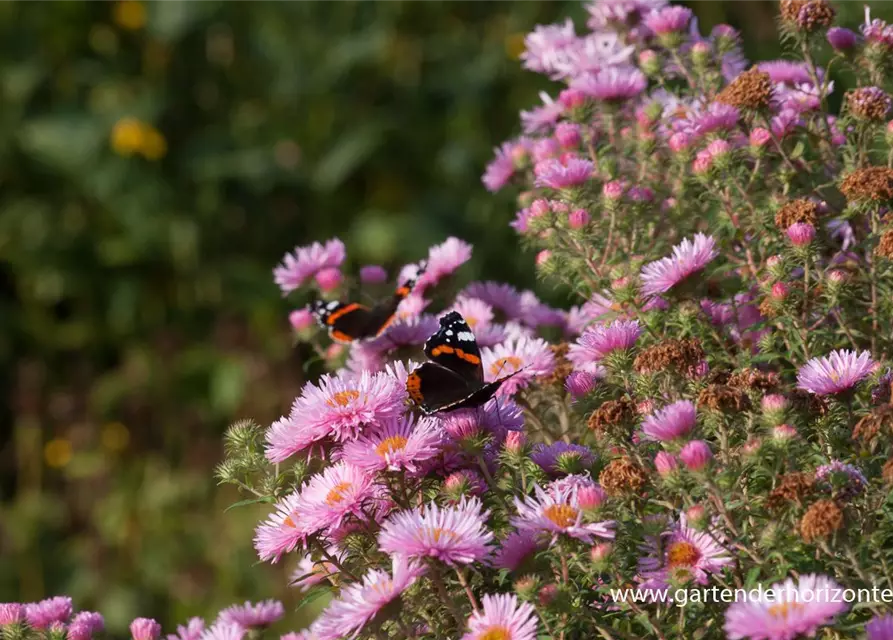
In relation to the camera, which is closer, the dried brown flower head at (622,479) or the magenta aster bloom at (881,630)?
the magenta aster bloom at (881,630)

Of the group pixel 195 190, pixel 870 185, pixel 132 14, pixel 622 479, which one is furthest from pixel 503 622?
pixel 132 14

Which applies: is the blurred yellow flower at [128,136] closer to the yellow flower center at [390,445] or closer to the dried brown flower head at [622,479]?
the yellow flower center at [390,445]

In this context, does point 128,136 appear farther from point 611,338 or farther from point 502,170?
point 611,338

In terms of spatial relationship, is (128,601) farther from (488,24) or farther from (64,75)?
(488,24)

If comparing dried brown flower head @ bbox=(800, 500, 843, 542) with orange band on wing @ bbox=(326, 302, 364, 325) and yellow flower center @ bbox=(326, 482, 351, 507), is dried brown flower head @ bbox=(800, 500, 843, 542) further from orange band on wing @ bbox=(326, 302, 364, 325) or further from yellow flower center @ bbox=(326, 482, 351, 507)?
orange band on wing @ bbox=(326, 302, 364, 325)

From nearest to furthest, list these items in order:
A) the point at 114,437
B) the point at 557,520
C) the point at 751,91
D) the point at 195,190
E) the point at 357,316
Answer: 1. the point at 557,520
2. the point at 751,91
3. the point at 357,316
4. the point at 114,437
5. the point at 195,190

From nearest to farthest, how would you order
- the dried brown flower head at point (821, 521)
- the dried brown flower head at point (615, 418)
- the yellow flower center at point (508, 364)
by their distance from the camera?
the dried brown flower head at point (821, 521)
the dried brown flower head at point (615, 418)
the yellow flower center at point (508, 364)

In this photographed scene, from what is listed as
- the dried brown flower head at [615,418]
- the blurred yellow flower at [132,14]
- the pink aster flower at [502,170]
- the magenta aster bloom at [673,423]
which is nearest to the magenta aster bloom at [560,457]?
the dried brown flower head at [615,418]
